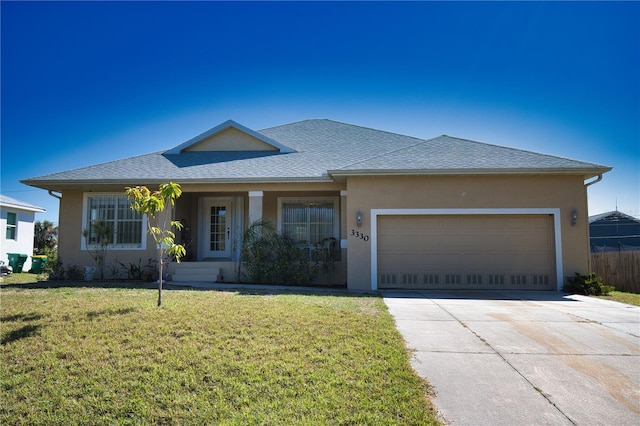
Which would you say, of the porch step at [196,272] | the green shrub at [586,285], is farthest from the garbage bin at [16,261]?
the green shrub at [586,285]

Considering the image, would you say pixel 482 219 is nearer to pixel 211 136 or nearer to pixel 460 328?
pixel 460 328

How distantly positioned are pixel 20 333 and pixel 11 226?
703 inches

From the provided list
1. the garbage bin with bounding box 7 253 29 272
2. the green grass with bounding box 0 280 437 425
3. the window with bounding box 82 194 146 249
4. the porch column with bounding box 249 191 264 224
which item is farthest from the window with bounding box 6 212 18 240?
the green grass with bounding box 0 280 437 425

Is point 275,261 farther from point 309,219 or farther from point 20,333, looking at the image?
point 20,333

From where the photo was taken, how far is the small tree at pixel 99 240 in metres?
12.4

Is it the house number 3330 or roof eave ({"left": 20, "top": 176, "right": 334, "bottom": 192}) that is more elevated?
roof eave ({"left": 20, "top": 176, "right": 334, "bottom": 192})

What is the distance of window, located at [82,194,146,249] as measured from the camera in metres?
12.6

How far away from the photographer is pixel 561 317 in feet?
22.2

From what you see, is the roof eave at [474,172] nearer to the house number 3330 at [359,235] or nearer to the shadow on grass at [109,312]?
the house number 3330 at [359,235]

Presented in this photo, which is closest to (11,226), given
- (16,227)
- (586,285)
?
(16,227)

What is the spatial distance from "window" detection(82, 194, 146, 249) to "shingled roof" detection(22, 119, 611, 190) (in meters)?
0.92

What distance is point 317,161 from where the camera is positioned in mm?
13203

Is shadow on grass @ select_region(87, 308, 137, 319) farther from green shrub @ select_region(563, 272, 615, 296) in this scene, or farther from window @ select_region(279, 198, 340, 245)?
green shrub @ select_region(563, 272, 615, 296)

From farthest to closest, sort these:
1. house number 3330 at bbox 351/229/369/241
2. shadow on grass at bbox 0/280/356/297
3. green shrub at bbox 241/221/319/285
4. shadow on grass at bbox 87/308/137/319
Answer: green shrub at bbox 241/221/319/285 → house number 3330 at bbox 351/229/369/241 → shadow on grass at bbox 0/280/356/297 → shadow on grass at bbox 87/308/137/319
